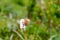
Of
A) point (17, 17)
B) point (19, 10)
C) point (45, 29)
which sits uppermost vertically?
point (19, 10)

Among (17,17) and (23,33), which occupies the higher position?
(17,17)

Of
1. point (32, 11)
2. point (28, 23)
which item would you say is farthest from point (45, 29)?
Answer: point (32, 11)

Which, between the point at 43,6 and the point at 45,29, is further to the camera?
the point at 43,6

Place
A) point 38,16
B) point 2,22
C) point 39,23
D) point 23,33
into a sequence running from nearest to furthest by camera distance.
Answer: point 23,33 < point 2,22 < point 39,23 < point 38,16

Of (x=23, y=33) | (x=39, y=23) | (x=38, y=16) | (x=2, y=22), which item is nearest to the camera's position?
(x=23, y=33)

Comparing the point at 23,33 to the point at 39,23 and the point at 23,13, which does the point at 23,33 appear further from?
the point at 23,13

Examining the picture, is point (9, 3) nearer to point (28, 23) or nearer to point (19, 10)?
point (19, 10)
